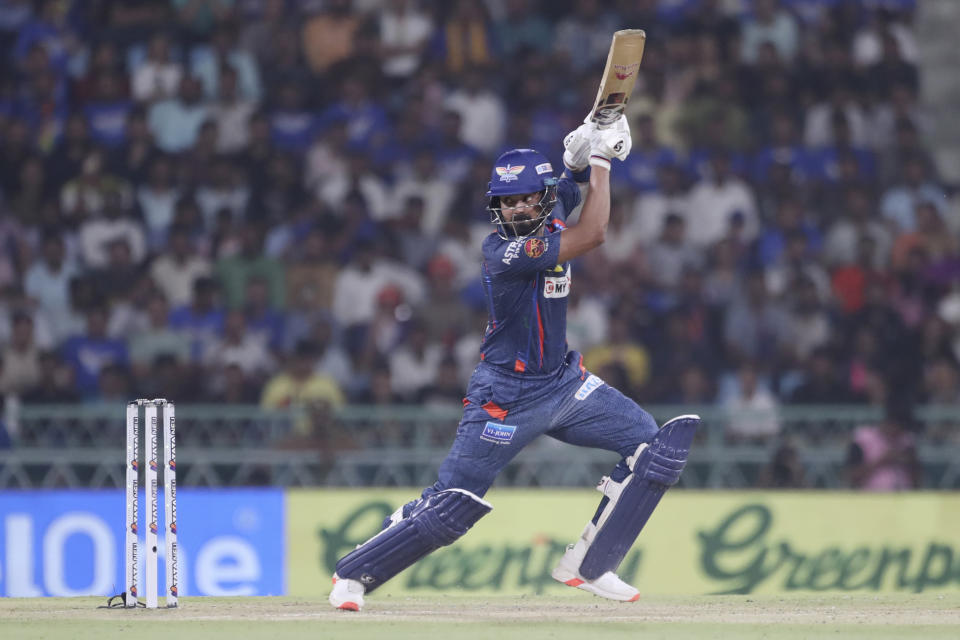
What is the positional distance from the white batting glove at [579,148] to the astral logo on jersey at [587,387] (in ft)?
3.34

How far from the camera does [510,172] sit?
→ 730 cm

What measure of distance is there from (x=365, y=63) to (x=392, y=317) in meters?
3.09

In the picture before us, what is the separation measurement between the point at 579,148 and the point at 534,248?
635mm

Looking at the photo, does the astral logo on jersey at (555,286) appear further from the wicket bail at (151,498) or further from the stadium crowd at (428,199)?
the stadium crowd at (428,199)

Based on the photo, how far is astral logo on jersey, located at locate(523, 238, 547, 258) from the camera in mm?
7145

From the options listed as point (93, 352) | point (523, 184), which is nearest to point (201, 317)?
point (93, 352)

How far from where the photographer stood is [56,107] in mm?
15039

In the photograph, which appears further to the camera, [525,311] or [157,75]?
[157,75]

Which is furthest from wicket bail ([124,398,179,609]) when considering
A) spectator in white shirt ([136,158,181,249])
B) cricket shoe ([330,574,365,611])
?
spectator in white shirt ([136,158,181,249])

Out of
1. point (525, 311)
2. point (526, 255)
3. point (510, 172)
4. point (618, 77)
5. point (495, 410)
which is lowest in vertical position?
point (495, 410)

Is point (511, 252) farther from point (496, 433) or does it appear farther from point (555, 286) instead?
point (496, 433)

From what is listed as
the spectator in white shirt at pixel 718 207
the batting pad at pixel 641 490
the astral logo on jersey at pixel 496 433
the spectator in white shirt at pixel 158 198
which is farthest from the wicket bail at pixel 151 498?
the spectator in white shirt at pixel 718 207

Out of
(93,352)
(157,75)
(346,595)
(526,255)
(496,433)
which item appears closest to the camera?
(526,255)

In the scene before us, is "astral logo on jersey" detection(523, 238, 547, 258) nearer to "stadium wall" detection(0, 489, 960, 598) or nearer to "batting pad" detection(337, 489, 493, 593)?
"batting pad" detection(337, 489, 493, 593)
